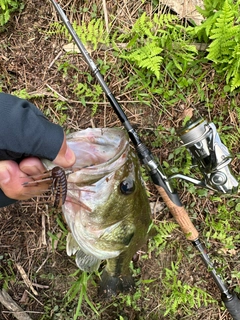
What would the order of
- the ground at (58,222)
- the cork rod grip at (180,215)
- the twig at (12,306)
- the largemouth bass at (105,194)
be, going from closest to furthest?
the largemouth bass at (105,194) → the cork rod grip at (180,215) → the ground at (58,222) → the twig at (12,306)

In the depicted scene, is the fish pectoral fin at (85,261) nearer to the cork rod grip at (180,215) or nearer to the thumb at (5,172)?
the cork rod grip at (180,215)

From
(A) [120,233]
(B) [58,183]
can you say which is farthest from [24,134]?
(A) [120,233]

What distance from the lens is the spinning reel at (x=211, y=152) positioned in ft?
6.98

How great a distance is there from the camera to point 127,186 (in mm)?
1794

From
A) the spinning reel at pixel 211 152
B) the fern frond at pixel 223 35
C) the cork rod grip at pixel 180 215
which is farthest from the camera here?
the cork rod grip at pixel 180 215

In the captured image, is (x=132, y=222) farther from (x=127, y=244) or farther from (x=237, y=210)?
(x=237, y=210)

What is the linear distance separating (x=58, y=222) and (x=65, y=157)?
1.30m

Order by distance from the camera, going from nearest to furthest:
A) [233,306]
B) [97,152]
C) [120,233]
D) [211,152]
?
1. [97,152]
2. [120,233]
3. [211,152]
4. [233,306]

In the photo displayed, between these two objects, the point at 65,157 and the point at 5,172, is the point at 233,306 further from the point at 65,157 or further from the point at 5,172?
the point at 5,172

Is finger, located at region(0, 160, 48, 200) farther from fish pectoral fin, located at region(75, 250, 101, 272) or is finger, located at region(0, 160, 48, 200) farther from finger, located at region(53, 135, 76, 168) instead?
fish pectoral fin, located at region(75, 250, 101, 272)

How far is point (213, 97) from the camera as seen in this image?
272cm

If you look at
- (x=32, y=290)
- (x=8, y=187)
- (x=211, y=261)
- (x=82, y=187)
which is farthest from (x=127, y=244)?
(x=32, y=290)

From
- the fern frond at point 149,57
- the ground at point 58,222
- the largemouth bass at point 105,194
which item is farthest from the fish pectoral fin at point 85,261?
the fern frond at point 149,57

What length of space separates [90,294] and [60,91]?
169 centimetres
